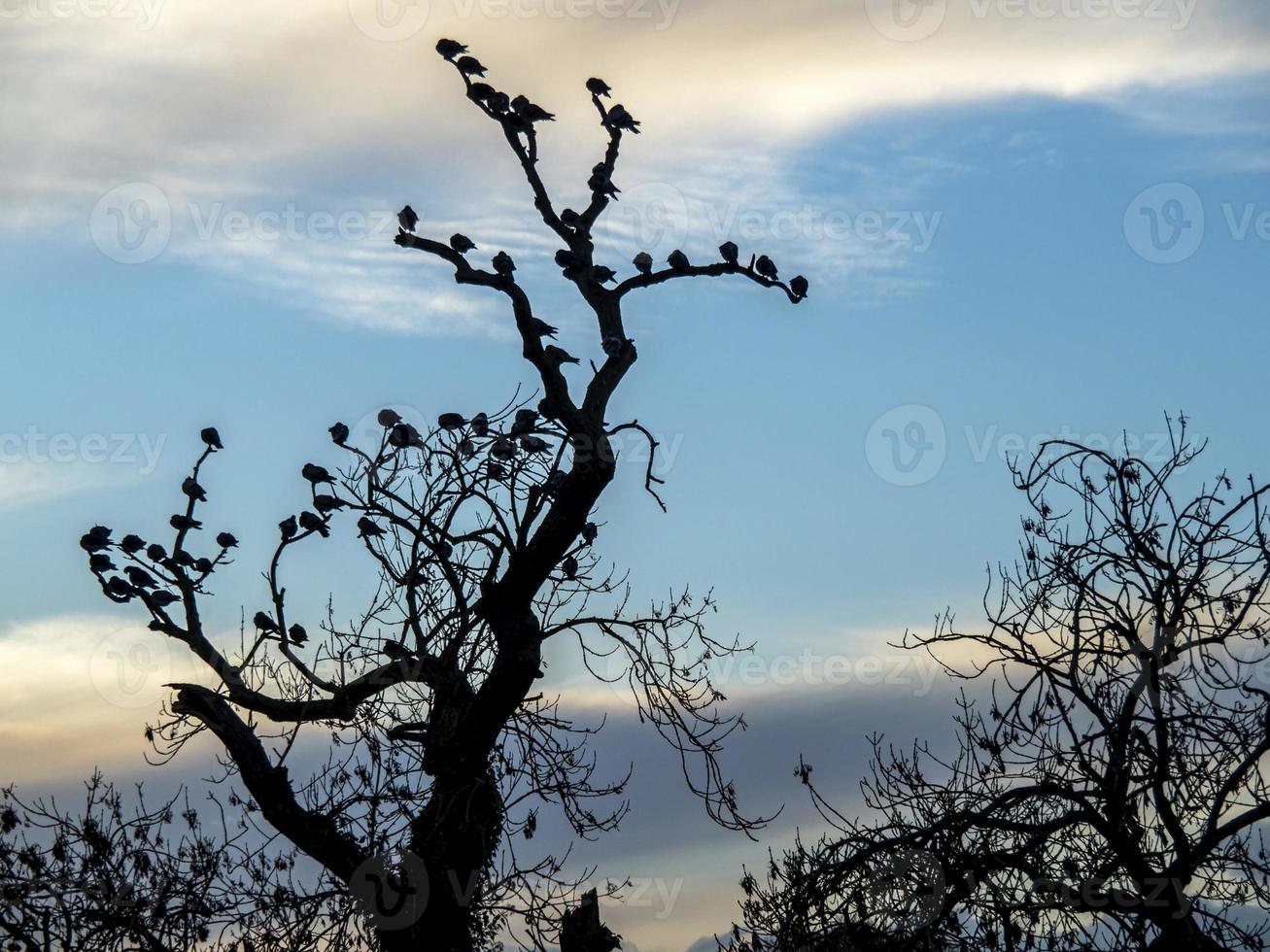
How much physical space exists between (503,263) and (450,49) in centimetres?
202

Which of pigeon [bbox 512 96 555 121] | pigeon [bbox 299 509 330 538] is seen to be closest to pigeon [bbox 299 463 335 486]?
pigeon [bbox 299 509 330 538]

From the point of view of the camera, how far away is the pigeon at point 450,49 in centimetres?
1189

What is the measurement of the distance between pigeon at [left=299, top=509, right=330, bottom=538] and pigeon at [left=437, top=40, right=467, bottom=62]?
420 cm

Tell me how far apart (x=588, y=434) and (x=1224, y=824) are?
572 centimetres

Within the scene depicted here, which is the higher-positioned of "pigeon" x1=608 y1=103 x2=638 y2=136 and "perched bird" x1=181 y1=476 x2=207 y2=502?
"pigeon" x1=608 y1=103 x2=638 y2=136

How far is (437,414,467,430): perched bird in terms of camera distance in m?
11.3

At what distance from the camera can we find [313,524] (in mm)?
11633

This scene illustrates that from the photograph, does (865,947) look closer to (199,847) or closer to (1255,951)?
(1255,951)

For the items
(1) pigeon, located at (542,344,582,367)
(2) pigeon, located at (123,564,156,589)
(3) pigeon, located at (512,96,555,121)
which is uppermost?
(3) pigeon, located at (512,96,555,121)

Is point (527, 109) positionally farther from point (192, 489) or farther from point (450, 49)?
point (192, 489)

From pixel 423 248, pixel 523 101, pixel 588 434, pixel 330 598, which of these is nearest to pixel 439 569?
pixel 330 598

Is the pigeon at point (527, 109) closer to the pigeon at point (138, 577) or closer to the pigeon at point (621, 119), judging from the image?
the pigeon at point (621, 119)

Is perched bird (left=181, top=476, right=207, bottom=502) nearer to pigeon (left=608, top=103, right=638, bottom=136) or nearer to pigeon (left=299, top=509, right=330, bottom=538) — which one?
pigeon (left=299, top=509, right=330, bottom=538)

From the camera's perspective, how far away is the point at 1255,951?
962 cm
